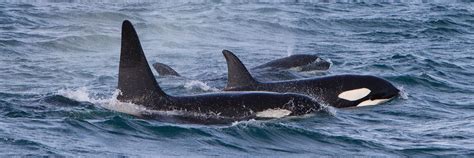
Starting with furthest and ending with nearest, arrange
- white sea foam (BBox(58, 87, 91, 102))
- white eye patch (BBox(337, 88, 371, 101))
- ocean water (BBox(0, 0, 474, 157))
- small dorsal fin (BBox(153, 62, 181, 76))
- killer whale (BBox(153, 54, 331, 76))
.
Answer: killer whale (BBox(153, 54, 331, 76))
small dorsal fin (BBox(153, 62, 181, 76))
white eye patch (BBox(337, 88, 371, 101))
white sea foam (BBox(58, 87, 91, 102))
ocean water (BBox(0, 0, 474, 157))

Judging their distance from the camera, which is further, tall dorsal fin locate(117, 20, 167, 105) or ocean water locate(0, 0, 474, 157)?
tall dorsal fin locate(117, 20, 167, 105)

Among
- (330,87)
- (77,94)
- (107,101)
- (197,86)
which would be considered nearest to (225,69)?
(197,86)

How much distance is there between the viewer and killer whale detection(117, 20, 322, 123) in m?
11.9

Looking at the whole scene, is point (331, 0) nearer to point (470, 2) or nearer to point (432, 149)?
point (470, 2)

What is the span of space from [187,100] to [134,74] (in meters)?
0.74

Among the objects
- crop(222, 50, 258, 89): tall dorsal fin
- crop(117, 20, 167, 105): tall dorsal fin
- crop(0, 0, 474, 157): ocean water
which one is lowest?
crop(0, 0, 474, 157): ocean water

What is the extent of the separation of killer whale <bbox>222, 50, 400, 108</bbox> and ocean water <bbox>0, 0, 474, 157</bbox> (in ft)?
0.83

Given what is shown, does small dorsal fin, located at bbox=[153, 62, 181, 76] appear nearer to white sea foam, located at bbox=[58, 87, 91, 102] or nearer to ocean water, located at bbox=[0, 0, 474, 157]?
ocean water, located at bbox=[0, 0, 474, 157]

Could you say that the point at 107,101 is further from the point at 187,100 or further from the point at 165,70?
the point at 165,70

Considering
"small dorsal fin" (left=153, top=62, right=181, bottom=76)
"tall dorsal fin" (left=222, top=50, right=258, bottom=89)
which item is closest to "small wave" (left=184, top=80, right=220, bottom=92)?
"small dorsal fin" (left=153, top=62, right=181, bottom=76)

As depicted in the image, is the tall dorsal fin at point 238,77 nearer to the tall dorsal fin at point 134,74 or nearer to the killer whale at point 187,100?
the killer whale at point 187,100

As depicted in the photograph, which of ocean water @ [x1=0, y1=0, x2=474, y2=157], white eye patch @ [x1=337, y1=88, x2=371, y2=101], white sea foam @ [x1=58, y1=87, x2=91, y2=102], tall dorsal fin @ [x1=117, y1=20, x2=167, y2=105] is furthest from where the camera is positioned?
white eye patch @ [x1=337, y1=88, x2=371, y2=101]

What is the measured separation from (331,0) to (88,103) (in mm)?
25150

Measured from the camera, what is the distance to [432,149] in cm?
1117
